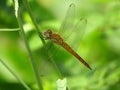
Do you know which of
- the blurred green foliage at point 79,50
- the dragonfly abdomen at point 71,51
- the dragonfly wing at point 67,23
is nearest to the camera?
the dragonfly abdomen at point 71,51

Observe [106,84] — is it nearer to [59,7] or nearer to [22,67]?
[22,67]

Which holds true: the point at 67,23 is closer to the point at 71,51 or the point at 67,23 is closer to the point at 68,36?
the point at 68,36

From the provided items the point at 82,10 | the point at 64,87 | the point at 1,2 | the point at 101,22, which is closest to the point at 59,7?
the point at 82,10

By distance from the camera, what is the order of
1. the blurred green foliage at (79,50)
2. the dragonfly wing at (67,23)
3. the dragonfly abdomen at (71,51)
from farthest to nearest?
the blurred green foliage at (79,50) < the dragonfly wing at (67,23) < the dragonfly abdomen at (71,51)

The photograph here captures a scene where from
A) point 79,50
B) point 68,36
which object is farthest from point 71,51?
point 79,50

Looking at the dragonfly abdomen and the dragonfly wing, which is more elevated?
the dragonfly wing

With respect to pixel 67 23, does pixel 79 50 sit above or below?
above

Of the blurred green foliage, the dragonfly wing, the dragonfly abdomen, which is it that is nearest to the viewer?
the dragonfly abdomen

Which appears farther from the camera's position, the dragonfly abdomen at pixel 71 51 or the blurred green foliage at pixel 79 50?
the blurred green foliage at pixel 79 50

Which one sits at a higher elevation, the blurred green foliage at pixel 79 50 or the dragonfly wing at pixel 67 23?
the blurred green foliage at pixel 79 50

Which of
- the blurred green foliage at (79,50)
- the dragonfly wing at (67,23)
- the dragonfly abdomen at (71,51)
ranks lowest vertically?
the dragonfly abdomen at (71,51)
